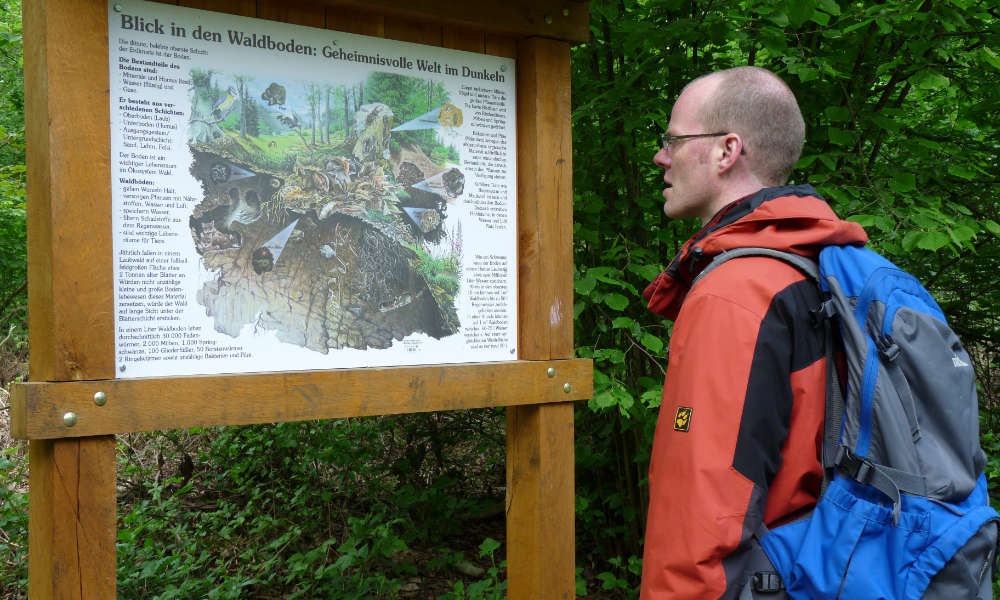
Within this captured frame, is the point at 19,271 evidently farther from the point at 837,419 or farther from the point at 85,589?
the point at 837,419

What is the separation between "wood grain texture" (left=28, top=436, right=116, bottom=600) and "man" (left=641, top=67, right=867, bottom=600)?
131cm

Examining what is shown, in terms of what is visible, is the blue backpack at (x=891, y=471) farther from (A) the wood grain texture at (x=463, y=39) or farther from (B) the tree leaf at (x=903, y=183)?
(B) the tree leaf at (x=903, y=183)

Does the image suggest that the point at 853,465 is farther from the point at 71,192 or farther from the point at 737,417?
the point at 71,192

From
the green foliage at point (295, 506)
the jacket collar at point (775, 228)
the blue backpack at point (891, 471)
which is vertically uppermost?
the jacket collar at point (775, 228)

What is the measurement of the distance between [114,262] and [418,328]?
33.9 inches

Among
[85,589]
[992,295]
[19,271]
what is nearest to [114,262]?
[85,589]

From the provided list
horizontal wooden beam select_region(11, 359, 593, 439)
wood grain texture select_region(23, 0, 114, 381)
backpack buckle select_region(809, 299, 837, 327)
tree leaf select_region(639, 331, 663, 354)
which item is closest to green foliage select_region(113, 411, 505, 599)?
tree leaf select_region(639, 331, 663, 354)

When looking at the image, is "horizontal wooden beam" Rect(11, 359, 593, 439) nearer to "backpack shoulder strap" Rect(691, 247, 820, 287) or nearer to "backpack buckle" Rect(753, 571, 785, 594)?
"backpack shoulder strap" Rect(691, 247, 820, 287)

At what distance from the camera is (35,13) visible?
6.19 ft

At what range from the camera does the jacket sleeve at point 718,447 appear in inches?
55.5

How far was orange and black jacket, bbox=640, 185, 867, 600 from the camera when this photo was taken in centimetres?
142

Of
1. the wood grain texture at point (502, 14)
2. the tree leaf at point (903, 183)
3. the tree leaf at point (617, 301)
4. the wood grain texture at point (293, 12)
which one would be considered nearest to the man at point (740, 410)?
the wood grain texture at point (502, 14)

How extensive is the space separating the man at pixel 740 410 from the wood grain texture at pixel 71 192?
4.52 ft

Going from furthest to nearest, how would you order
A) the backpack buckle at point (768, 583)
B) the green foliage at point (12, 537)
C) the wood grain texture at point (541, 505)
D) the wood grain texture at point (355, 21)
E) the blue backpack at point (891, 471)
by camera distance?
the green foliage at point (12, 537) → the wood grain texture at point (541, 505) → the wood grain texture at point (355, 21) → the backpack buckle at point (768, 583) → the blue backpack at point (891, 471)
